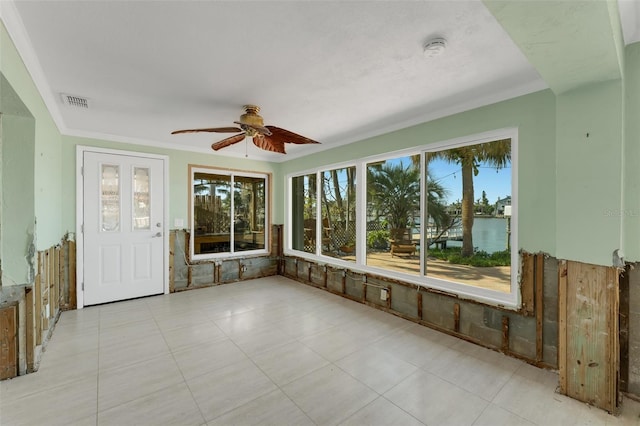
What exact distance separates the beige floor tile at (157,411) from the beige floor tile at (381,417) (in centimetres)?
100

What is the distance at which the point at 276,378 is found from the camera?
2.22m

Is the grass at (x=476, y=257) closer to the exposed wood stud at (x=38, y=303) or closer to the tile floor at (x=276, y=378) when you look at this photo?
the tile floor at (x=276, y=378)

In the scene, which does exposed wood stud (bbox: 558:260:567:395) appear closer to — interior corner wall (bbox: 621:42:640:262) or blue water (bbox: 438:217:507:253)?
interior corner wall (bbox: 621:42:640:262)

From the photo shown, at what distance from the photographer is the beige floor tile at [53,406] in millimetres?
1771

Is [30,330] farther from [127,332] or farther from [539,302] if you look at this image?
[539,302]

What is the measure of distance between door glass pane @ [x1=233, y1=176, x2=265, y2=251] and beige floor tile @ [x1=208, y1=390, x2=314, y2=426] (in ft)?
12.3

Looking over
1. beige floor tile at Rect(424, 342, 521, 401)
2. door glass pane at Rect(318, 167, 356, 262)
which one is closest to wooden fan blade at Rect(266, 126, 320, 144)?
door glass pane at Rect(318, 167, 356, 262)

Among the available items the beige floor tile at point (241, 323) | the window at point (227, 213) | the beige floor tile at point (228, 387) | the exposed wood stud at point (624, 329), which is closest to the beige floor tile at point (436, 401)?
the beige floor tile at point (228, 387)

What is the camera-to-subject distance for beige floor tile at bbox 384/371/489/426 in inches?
70.7

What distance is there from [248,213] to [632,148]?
524 centimetres

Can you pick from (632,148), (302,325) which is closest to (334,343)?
(302,325)

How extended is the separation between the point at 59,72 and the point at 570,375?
15.1ft

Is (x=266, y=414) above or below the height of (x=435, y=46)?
below

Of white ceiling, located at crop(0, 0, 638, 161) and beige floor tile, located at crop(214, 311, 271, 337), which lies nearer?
white ceiling, located at crop(0, 0, 638, 161)
